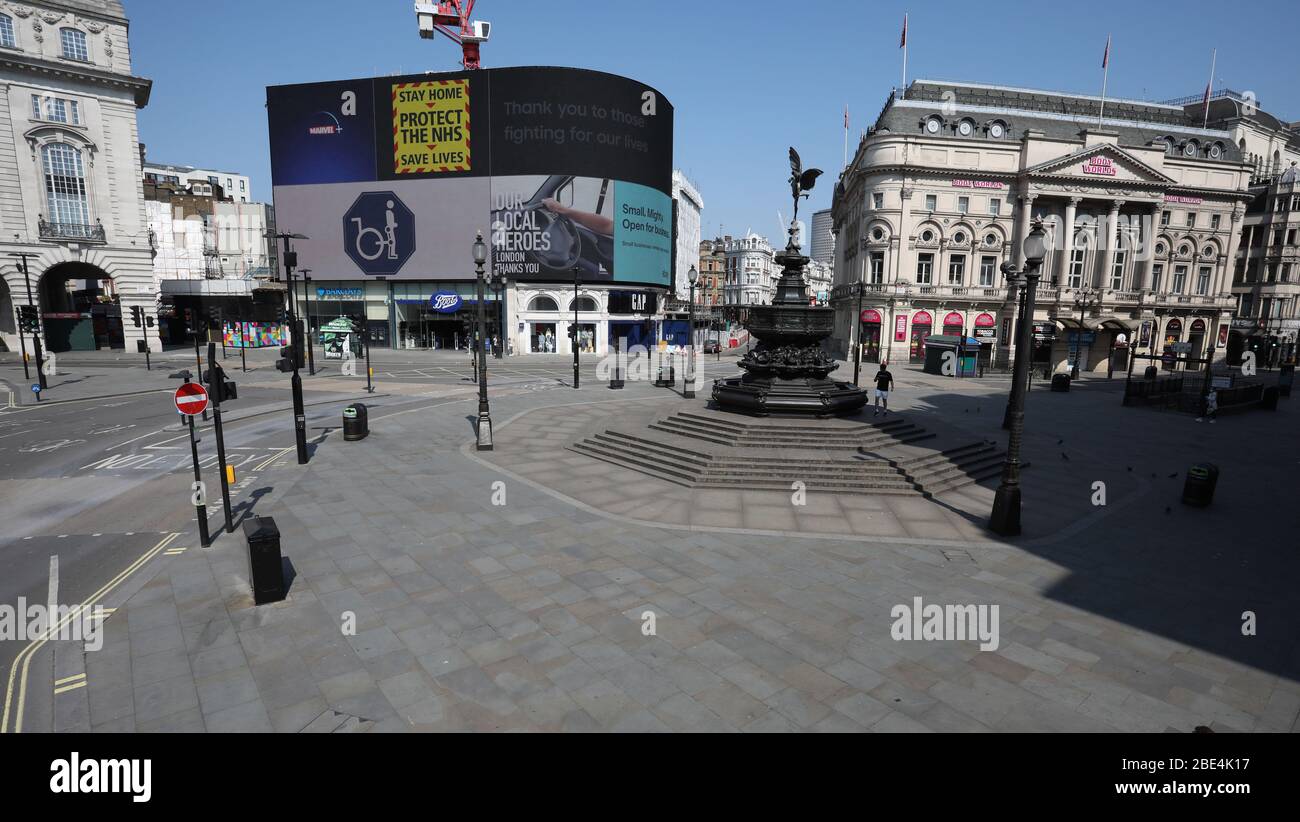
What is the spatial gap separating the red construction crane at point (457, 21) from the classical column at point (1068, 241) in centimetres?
6150

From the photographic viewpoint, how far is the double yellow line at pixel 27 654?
6594 mm

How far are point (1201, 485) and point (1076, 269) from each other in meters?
53.1

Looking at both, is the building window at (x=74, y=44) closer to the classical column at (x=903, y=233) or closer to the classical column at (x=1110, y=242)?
the classical column at (x=903, y=233)

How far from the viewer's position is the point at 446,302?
203 ft

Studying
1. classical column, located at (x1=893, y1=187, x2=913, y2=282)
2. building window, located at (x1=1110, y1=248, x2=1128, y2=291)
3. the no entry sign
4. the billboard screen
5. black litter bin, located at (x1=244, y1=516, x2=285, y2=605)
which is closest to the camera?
black litter bin, located at (x1=244, y1=516, x2=285, y2=605)

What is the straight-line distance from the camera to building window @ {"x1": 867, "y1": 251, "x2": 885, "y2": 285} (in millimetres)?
57062

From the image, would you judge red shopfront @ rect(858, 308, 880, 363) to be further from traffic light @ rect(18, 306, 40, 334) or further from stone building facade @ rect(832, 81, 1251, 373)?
traffic light @ rect(18, 306, 40, 334)

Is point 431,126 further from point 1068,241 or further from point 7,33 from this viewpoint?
point 1068,241

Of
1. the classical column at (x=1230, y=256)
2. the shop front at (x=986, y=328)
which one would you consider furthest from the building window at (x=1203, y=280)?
the shop front at (x=986, y=328)

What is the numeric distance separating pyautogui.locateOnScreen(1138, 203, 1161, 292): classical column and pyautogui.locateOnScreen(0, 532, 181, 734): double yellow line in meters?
72.5

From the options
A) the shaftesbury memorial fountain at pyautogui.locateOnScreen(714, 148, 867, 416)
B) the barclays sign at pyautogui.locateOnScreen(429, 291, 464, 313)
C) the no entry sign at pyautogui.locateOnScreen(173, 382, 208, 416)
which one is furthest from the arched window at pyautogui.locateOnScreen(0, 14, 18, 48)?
the shaftesbury memorial fountain at pyautogui.locateOnScreen(714, 148, 867, 416)

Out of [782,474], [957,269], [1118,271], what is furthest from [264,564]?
[1118,271]
